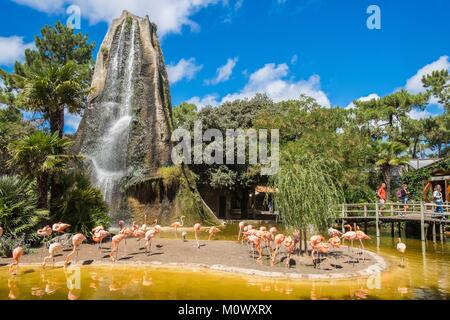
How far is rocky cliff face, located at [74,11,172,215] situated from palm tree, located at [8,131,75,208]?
778 cm

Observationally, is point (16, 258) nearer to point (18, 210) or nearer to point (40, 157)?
point (18, 210)

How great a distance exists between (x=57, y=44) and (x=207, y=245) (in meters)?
35.1

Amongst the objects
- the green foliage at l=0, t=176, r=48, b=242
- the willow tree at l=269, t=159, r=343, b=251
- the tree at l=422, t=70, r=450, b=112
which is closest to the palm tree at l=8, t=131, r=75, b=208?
the green foliage at l=0, t=176, r=48, b=242

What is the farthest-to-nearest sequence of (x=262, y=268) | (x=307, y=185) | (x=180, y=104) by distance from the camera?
(x=180, y=104), (x=307, y=185), (x=262, y=268)

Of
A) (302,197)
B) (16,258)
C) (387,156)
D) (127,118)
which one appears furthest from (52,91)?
(387,156)

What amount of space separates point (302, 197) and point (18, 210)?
9.02 m

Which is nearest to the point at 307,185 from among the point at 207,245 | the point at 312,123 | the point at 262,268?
the point at 262,268

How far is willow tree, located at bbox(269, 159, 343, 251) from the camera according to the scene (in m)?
11.8

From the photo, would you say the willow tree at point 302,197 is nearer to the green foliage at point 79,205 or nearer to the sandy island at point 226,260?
the sandy island at point 226,260

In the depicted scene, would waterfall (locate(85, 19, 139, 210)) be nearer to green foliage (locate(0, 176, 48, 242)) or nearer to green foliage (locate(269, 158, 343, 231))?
green foliage (locate(0, 176, 48, 242))

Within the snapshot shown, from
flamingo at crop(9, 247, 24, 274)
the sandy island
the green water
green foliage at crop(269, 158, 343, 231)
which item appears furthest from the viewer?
green foliage at crop(269, 158, 343, 231)

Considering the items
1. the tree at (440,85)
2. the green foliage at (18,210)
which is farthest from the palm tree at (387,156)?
the green foliage at (18,210)

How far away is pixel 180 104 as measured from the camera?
189 ft

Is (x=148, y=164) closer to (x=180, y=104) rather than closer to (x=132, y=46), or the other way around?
(x=132, y=46)
